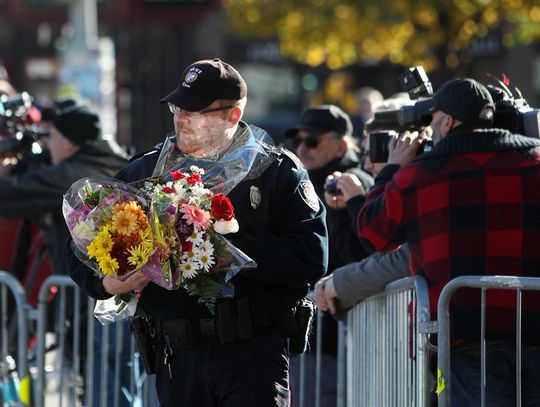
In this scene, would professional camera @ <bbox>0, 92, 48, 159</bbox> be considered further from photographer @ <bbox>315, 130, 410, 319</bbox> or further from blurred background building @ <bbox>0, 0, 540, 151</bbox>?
blurred background building @ <bbox>0, 0, 540, 151</bbox>

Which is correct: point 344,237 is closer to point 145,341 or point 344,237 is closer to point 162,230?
point 145,341

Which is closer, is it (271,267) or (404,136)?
(271,267)

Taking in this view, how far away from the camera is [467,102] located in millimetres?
5309

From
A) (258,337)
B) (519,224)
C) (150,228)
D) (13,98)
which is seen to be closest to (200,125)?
(150,228)

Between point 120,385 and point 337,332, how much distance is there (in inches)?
49.0

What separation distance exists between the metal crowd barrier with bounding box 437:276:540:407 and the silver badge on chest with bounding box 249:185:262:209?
830mm

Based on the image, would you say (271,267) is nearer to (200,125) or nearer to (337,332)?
(200,125)

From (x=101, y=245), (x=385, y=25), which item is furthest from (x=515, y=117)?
(x=385, y=25)

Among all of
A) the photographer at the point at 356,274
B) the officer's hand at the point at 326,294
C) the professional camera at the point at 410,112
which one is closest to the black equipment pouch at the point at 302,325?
the photographer at the point at 356,274

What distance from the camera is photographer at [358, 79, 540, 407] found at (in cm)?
510

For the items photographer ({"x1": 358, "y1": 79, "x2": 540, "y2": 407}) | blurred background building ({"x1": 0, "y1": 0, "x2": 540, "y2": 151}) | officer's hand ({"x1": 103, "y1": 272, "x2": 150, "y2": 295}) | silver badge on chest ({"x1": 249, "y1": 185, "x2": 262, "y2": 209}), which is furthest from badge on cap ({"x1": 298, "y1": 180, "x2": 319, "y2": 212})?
blurred background building ({"x1": 0, "y1": 0, "x2": 540, "y2": 151})

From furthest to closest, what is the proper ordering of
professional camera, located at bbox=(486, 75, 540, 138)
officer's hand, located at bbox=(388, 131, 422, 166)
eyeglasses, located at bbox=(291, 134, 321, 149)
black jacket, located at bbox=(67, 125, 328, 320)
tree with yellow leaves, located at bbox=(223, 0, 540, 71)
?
1. tree with yellow leaves, located at bbox=(223, 0, 540, 71)
2. eyeglasses, located at bbox=(291, 134, 321, 149)
3. officer's hand, located at bbox=(388, 131, 422, 166)
4. professional camera, located at bbox=(486, 75, 540, 138)
5. black jacket, located at bbox=(67, 125, 328, 320)

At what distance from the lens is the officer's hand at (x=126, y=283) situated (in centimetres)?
457

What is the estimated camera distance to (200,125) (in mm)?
4770
